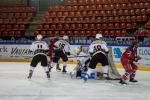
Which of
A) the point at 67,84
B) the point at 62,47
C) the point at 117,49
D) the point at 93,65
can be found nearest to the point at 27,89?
the point at 67,84

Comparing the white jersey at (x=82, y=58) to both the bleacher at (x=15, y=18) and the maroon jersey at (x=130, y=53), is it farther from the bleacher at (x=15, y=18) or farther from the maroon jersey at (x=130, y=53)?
the bleacher at (x=15, y=18)

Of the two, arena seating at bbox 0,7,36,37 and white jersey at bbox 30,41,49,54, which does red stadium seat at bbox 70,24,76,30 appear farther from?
white jersey at bbox 30,41,49,54

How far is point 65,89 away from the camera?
1127cm

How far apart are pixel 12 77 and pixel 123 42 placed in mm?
7136

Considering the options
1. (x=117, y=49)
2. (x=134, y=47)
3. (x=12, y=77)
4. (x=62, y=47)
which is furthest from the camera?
(x=117, y=49)

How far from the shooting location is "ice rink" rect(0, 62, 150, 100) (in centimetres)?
972

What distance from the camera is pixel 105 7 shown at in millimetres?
26328

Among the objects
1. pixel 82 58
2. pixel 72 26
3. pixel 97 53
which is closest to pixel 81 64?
pixel 82 58

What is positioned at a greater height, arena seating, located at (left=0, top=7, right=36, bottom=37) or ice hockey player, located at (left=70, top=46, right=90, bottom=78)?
arena seating, located at (left=0, top=7, right=36, bottom=37)

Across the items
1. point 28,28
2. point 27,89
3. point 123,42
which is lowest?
point 27,89

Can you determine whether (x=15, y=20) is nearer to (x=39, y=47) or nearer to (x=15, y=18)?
(x=15, y=18)

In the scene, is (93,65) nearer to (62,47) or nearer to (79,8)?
(62,47)

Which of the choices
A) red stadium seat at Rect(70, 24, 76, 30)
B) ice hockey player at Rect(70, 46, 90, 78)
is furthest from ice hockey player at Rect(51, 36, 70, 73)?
red stadium seat at Rect(70, 24, 76, 30)

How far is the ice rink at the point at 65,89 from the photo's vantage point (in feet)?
31.9
